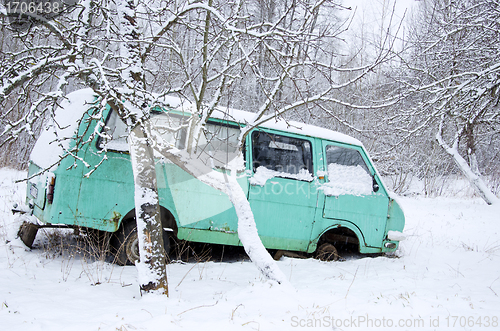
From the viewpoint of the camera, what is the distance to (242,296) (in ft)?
9.09

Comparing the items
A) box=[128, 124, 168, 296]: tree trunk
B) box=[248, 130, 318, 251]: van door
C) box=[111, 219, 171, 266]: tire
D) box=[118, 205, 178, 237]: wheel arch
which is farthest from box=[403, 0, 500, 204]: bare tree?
box=[111, 219, 171, 266]: tire

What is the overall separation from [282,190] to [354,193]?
114 centimetres

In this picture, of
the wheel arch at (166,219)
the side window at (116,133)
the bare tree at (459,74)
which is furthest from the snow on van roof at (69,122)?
the bare tree at (459,74)

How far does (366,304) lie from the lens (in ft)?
9.55

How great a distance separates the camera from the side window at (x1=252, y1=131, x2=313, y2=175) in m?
4.02

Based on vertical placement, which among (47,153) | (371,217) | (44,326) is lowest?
(44,326)

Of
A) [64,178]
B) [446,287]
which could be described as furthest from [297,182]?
[64,178]

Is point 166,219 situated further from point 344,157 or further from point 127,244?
point 344,157

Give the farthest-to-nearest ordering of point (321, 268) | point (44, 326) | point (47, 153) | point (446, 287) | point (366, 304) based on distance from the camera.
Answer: point (321, 268), point (446, 287), point (47, 153), point (366, 304), point (44, 326)

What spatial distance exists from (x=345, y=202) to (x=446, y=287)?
151 cm

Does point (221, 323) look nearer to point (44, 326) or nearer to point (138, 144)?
point (44, 326)

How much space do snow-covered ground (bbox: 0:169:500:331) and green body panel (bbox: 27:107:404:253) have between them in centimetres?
41

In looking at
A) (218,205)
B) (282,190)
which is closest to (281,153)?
(282,190)

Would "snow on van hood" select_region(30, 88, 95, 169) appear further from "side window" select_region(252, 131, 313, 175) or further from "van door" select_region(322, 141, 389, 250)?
"van door" select_region(322, 141, 389, 250)
